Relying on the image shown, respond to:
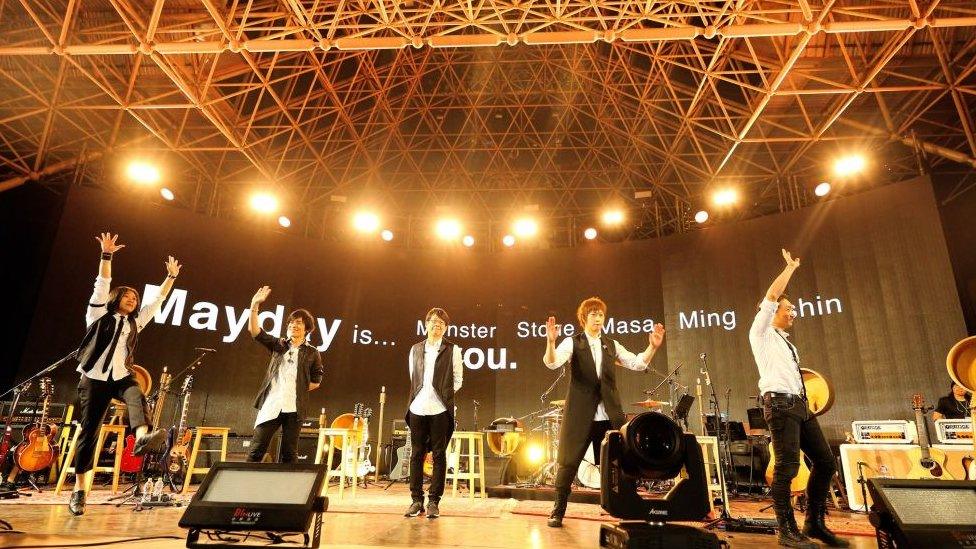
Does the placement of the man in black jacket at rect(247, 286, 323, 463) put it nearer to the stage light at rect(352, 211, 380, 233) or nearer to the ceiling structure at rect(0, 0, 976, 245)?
the ceiling structure at rect(0, 0, 976, 245)

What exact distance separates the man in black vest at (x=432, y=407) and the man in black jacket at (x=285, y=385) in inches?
30.6

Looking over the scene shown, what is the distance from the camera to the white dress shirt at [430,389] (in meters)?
4.17

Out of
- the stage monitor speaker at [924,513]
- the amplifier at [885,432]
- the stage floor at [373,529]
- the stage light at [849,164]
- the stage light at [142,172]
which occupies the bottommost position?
Result: the stage floor at [373,529]

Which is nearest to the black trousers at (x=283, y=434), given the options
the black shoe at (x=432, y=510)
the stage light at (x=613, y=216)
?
the black shoe at (x=432, y=510)

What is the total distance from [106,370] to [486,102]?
10.1 m

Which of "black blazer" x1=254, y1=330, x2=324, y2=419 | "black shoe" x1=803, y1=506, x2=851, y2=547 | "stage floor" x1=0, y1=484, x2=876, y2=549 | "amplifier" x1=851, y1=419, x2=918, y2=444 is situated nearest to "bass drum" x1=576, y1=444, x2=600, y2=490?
"stage floor" x1=0, y1=484, x2=876, y2=549

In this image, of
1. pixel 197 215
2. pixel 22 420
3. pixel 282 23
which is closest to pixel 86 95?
pixel 197 215

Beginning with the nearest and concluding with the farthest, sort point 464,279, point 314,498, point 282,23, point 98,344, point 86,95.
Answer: point 314,498 → point 98,344 → point 282,23 → point 86,95 → point 464,279

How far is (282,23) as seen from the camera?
31.2 ft

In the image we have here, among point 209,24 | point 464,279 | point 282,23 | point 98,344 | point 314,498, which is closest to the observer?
point 314,498

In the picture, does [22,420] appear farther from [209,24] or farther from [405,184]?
[405,184]

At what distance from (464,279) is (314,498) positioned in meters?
10.7

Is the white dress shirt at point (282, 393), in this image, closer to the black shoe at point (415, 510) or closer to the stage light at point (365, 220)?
the black shoe at point (415, 510)

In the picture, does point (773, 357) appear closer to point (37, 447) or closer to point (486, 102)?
point (37, 447)
